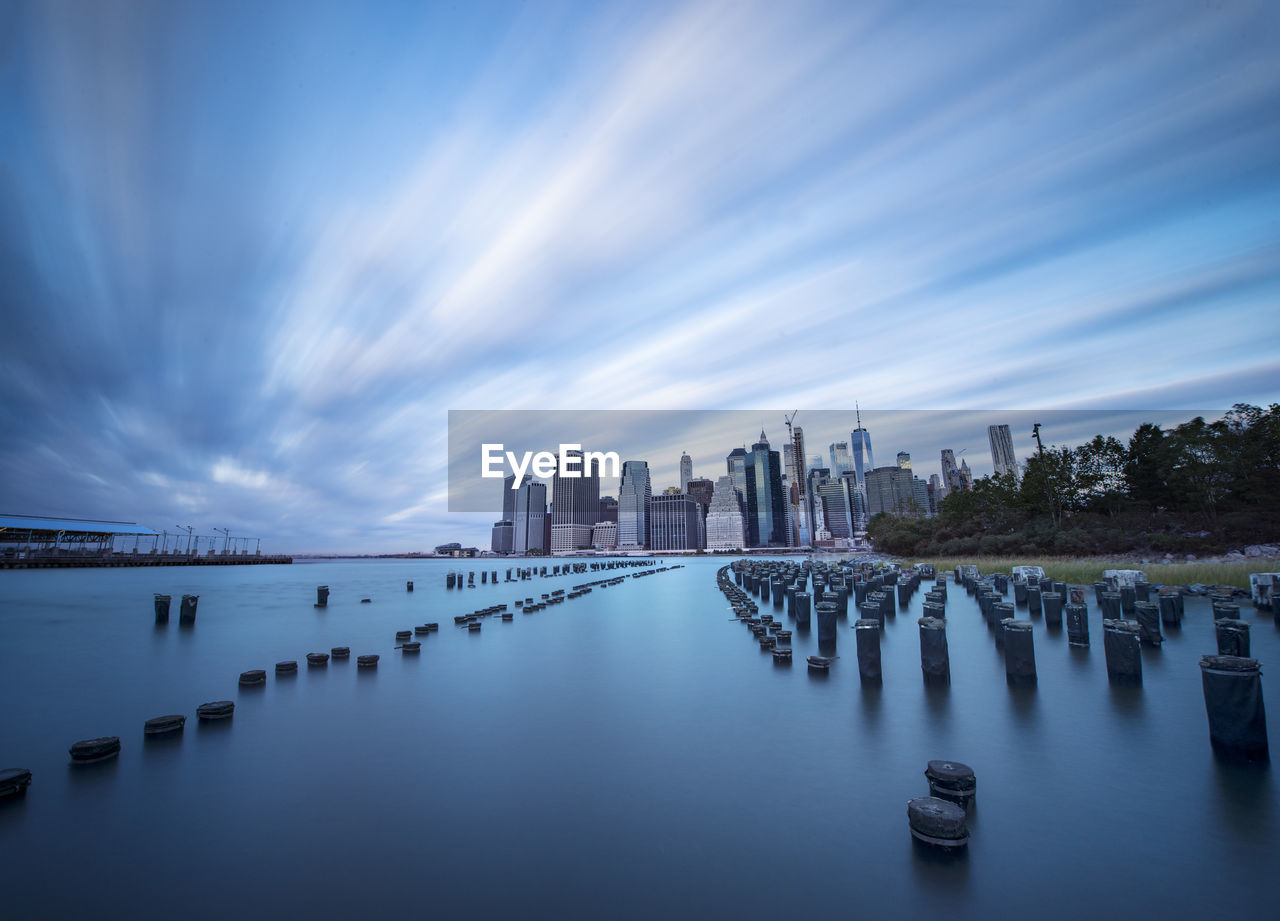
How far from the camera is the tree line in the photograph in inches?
1558

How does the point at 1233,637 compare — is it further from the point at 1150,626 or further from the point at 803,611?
the point at 803,611

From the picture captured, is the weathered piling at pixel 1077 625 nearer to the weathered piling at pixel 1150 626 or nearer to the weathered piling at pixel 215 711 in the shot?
the weathered piling at pixel 1150 626

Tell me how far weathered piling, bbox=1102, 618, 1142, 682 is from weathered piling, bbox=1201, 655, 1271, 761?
10.2 ft

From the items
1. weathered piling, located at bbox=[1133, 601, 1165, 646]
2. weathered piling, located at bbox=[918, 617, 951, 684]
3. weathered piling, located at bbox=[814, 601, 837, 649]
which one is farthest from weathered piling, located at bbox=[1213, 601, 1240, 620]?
weathered piling, located at bbox=[814, 601, 837, 649]

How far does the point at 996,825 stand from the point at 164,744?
9.50 m

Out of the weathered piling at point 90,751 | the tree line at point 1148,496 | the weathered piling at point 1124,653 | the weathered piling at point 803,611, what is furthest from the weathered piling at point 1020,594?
the tree line at point 1148,496

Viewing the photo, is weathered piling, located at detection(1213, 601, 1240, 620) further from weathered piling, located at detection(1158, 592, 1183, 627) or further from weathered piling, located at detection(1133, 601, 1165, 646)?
weathered piling, located at detection(1158, 592, 1183, 627)

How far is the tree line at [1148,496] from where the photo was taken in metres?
39.6

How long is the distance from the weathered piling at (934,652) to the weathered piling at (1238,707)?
138 inches

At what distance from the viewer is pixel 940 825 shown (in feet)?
13.4

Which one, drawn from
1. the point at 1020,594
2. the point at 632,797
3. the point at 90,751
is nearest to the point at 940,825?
the point at 632,797

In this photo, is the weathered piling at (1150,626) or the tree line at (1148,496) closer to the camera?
the weathered piling at (1150,626)

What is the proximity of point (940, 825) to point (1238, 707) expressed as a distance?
4347mm

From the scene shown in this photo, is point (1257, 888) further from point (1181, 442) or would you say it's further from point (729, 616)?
point (1181, 442)
